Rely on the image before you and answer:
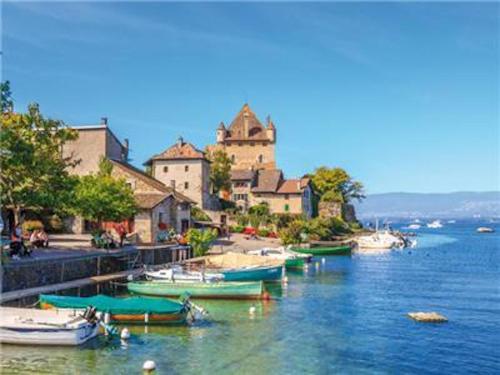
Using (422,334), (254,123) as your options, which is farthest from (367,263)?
(254,123)

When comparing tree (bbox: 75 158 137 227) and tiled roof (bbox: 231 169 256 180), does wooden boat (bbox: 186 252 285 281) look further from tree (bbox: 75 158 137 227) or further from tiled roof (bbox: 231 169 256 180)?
tiled roof (bbox: 231 169 256 180)

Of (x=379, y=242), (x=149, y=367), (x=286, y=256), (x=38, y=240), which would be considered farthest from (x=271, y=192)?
(x=149, y=367)

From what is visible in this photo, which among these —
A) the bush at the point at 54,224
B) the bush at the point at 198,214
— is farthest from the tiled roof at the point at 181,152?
the bush at the point at 54,224

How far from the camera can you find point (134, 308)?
27.2m

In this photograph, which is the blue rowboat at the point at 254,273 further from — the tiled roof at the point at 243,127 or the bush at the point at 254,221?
the tiled roof at the point at 243,127

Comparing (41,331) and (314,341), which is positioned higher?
(41,331)

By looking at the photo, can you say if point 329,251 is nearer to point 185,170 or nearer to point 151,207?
point 185,170

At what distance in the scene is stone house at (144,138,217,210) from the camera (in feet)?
256

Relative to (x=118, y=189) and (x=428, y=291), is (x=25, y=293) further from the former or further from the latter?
(x=428, y=291)

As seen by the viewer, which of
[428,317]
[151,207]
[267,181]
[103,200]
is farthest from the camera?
[267,181]

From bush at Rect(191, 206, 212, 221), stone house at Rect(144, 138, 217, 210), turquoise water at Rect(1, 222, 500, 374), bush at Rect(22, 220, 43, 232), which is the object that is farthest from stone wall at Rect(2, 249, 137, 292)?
stone house at Rect(144, 138, 217, 210)

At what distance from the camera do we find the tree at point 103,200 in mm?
43844

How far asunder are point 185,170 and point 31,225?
29.9 metres

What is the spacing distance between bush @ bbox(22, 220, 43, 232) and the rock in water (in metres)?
34.5
